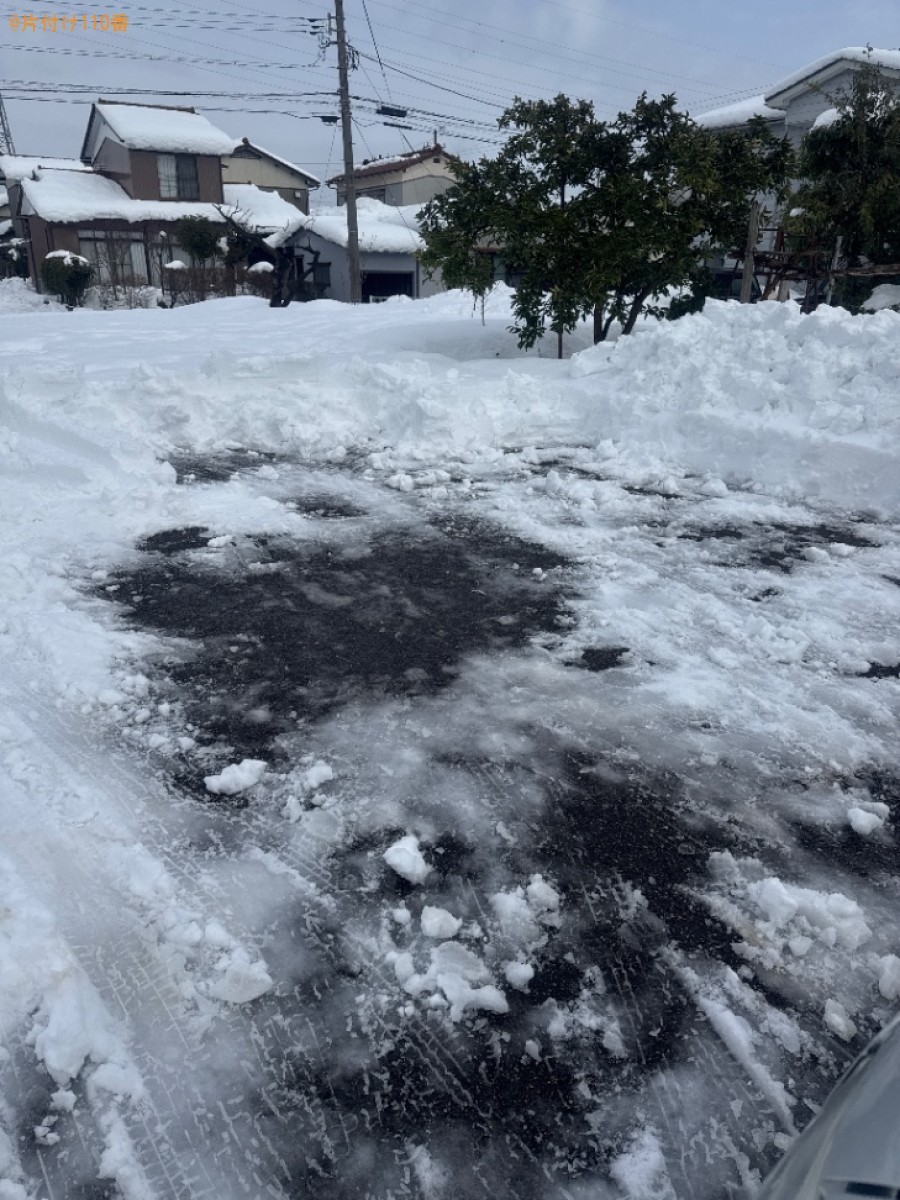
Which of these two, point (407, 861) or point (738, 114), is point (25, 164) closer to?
point (738, 114)

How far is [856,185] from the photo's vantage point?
1332cm

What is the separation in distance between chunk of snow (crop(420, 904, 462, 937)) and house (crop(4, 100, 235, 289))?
32094mm

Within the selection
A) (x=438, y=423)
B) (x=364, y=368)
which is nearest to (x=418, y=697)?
(x=438, y=423)

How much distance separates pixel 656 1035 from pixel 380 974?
0.75m

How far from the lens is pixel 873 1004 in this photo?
86.5 inches

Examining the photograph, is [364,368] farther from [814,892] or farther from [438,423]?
[814,892]

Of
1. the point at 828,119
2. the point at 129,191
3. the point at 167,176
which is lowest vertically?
the point at 828,119

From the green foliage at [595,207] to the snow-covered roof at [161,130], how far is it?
1103 inches

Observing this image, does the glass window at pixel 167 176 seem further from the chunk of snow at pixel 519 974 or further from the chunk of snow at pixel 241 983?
the chunk of snow at pixel 519 974

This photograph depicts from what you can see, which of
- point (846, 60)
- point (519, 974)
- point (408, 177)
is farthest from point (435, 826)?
point (408, 177)

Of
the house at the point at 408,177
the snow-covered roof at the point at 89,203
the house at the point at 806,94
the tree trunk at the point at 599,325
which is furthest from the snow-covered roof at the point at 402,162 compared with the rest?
the tree trunk at the point at 599,325

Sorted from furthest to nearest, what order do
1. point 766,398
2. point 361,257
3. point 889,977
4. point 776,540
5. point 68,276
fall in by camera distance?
point 361,257 → point 68,276 → point 766,398 → point 776,540 → point 889,977

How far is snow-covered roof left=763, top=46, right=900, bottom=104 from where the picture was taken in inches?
651

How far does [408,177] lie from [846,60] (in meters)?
27.3
